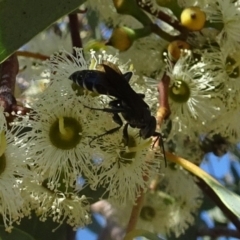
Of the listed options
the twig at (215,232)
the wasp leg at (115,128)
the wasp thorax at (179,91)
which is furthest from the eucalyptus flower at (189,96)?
the twig at (215,232)

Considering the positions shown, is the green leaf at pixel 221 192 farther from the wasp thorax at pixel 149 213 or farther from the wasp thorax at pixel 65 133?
the wasp thorax at pixel 149 213

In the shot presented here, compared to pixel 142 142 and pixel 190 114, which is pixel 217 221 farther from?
pixel 142 142

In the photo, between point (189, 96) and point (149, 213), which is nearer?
point (189, 96)

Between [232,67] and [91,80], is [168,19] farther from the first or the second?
[91,80]

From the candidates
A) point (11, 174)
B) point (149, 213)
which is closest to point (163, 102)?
point (11, 174)

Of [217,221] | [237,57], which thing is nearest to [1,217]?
[237,57]

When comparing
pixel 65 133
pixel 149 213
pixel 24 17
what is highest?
pixel 24 17

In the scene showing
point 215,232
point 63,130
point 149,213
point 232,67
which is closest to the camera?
point 63,130
